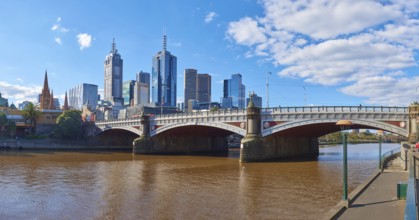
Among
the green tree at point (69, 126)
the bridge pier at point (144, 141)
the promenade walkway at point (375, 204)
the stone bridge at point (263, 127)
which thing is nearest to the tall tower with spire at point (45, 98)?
the green tree at point (69, 126)

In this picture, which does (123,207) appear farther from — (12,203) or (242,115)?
(242,115)

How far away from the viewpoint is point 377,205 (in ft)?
57.5

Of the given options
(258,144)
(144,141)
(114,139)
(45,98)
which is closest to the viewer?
(258,144)

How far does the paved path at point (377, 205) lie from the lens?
15.6m

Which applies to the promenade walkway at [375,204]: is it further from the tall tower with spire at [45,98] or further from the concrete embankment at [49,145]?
the tall tower with spire at [45,98]

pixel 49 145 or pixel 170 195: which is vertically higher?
pixel 49 145

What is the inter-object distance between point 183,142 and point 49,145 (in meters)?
37.3

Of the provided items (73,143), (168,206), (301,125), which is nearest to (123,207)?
(168,206)

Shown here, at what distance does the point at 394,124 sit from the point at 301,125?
39.7 ft

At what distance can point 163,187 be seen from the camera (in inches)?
1220

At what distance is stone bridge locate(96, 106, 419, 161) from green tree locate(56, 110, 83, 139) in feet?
52.9

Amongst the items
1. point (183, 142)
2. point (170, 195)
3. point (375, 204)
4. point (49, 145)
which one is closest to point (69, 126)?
point (49, 145)

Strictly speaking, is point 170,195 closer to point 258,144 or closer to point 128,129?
point 258,144

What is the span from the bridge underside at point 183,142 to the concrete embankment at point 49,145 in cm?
2702
